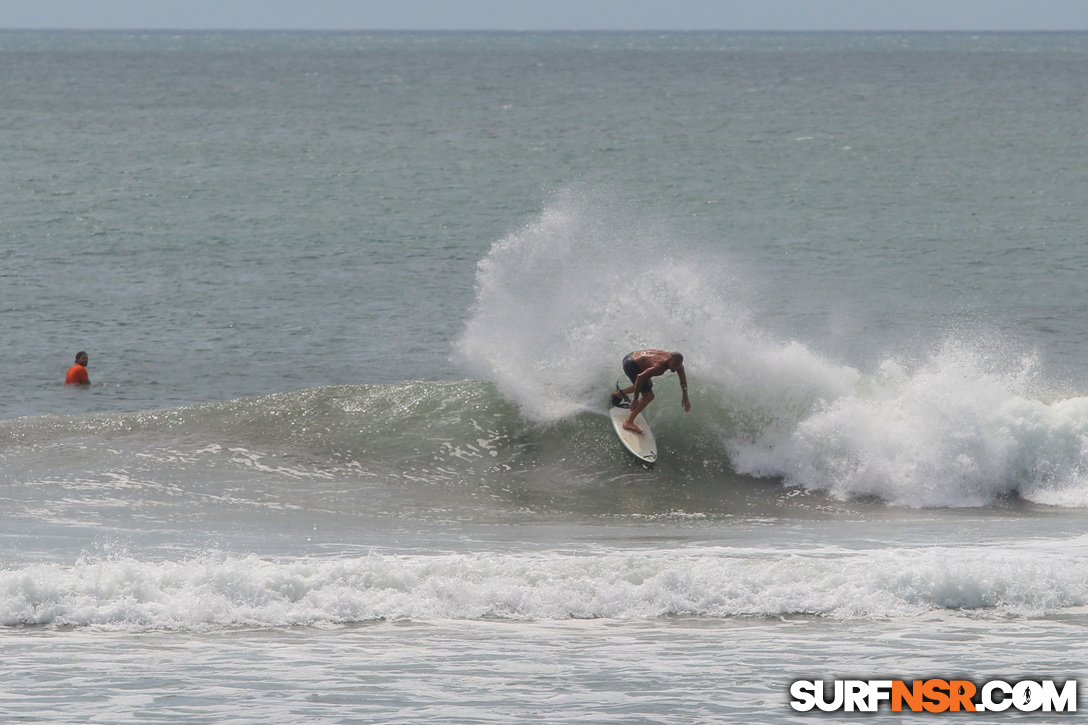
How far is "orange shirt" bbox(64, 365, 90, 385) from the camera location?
2100cm

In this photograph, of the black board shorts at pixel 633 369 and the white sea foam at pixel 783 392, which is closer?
the white sea foam at pixel 783 392

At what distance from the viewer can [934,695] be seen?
942 centimetres

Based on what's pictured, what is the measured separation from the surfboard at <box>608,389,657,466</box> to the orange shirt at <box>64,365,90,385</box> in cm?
920

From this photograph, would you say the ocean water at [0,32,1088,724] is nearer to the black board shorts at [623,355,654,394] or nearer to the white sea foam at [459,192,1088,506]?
the white sea foam at [459,192,1088,506]

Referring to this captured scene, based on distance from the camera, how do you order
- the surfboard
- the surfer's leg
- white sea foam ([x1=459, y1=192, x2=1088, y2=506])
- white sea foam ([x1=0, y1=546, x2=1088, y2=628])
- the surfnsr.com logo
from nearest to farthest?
the surfnsr.com logo
white sea foam ([x1=0, y1=546, x2=1088, y2=628])
white sea foam ([x1=459, y1=192, x2=1088, y2=506])
the surfboard
the surfer's leg

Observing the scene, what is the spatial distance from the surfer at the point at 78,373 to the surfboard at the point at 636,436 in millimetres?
9198

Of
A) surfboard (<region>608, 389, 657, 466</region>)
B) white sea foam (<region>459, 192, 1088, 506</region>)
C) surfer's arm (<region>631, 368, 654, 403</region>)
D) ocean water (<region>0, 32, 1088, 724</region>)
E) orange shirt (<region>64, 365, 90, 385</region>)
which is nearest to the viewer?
ocean water (<region>0, 32, 1088, 724</region>)

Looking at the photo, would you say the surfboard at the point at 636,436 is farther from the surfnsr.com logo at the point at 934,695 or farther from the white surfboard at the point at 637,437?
the surfnsr.com logo at the point at 934,695

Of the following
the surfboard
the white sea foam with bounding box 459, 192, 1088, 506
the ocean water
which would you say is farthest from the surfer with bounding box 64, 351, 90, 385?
the surfboard

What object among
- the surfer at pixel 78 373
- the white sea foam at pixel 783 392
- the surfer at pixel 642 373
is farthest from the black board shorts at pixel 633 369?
the surfer at pixel 78 373

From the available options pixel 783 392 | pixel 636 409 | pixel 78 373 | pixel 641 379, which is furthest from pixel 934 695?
pixel 78 373

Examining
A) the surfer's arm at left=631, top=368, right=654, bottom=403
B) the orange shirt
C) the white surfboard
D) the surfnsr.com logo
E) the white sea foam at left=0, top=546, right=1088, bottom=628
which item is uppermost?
the orange shirt

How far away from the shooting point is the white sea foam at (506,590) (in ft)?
36.3

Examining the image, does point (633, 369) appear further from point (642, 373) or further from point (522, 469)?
point (522, 469)
